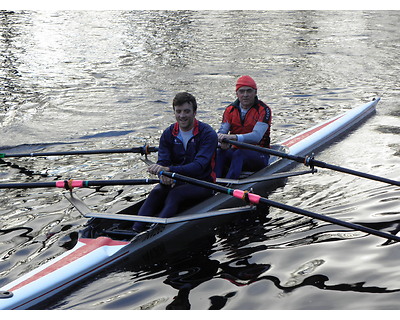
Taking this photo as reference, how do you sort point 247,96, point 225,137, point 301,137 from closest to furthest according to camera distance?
point 225,137 → point 247,96 → point 301,137

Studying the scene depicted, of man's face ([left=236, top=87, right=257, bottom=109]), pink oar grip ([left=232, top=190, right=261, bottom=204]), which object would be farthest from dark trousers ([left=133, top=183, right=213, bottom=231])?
man's face ([left=236, top=87, right=257, bottom=109])

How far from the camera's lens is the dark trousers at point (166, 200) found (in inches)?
264

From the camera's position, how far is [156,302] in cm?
552

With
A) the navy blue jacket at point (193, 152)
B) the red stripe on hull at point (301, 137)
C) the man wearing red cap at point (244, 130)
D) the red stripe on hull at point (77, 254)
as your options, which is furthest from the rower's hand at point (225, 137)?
the red stripe on hull at point (301, 137)

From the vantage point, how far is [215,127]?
12461 millimetres

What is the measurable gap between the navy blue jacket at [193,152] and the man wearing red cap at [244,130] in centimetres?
102

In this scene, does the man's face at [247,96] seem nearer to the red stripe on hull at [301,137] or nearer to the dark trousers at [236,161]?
the dark trousers at [236,161]

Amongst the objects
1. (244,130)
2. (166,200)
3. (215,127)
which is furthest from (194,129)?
(215,127)

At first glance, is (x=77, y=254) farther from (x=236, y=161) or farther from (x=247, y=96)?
(x=247, y=96)

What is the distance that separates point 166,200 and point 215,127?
5.86 m

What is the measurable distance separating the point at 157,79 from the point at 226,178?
29.9 ft

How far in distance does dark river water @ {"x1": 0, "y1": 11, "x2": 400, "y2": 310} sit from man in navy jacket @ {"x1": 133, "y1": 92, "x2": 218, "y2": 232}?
576 millimetres

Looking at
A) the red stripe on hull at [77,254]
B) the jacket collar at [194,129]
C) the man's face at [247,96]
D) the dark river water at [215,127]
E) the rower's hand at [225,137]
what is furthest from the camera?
the man's face at [247,96]

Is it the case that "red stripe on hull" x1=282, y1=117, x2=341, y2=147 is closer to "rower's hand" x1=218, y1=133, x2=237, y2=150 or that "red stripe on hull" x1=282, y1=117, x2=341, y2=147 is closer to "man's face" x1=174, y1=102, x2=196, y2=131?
"rower's hand" x1=218, y1=133, x2=237, y2=150
